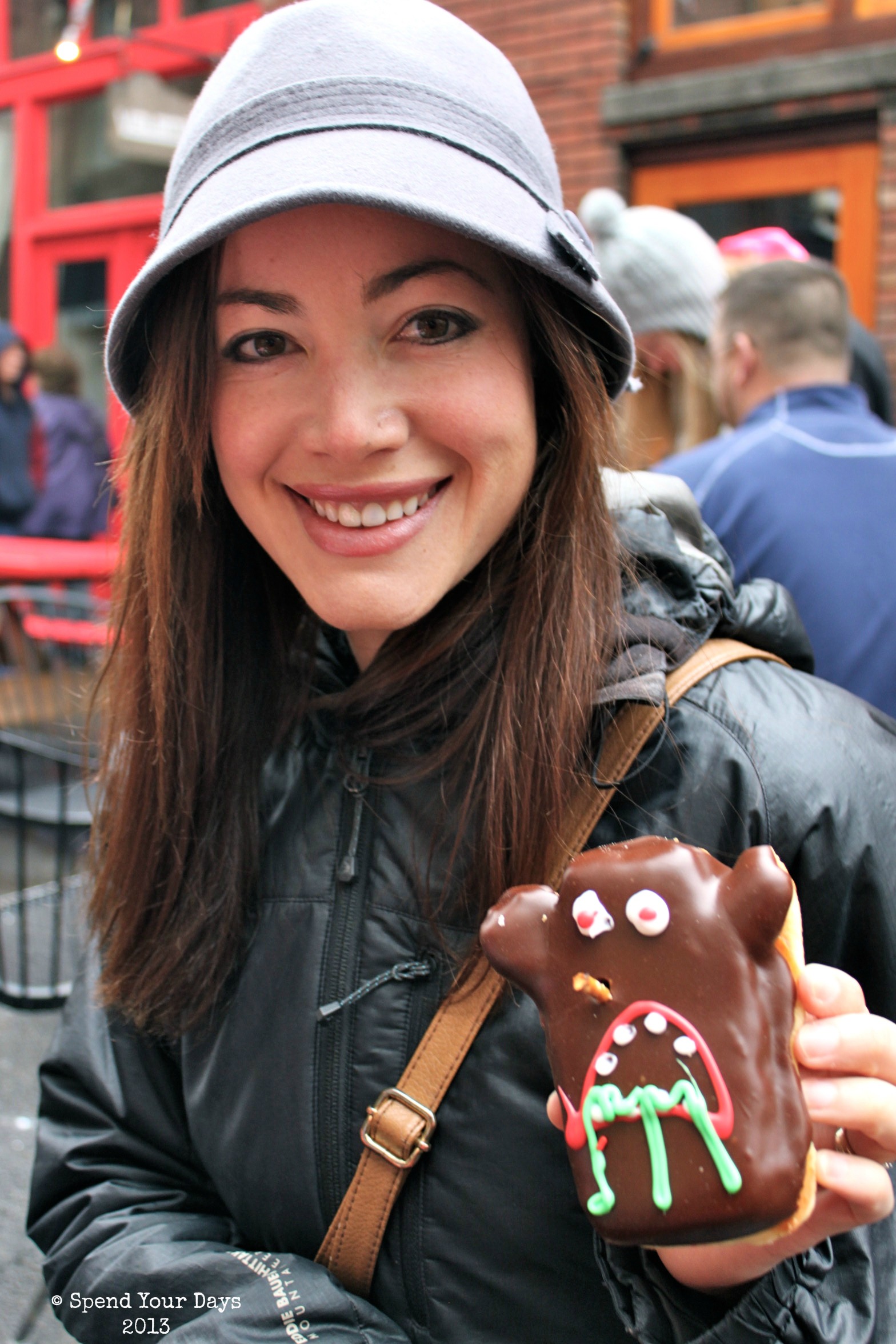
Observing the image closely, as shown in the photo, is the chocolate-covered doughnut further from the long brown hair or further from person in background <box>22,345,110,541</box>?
person in background <box>22,345,110,541</box>

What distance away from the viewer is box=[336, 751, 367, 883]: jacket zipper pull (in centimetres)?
137

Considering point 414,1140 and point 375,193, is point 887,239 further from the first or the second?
point 414,1140

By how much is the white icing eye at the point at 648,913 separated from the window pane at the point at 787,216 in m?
4.96

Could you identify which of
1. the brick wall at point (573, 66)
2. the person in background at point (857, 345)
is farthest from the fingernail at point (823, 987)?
the brick wall at point (573, 66)

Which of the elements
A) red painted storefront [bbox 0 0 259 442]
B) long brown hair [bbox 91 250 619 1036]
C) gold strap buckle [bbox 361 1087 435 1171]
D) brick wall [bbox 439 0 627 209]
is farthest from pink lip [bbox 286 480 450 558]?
red painted storefront [bbox 0 0 259 442]

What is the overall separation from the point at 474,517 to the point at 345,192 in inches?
14.4

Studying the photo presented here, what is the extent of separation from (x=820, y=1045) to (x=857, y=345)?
3.66 m

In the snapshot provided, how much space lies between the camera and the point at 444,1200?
1.23m

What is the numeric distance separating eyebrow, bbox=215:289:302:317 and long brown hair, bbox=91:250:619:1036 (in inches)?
2.6

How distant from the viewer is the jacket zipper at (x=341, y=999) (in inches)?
51.4

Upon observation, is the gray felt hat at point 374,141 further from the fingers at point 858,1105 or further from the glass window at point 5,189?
the glass window at point 5,189

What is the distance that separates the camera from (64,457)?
264 inches

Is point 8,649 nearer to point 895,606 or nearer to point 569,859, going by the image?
point 895,606

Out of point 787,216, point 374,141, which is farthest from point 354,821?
point 787,216
